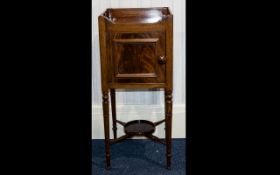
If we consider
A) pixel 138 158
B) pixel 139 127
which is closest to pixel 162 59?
pixel 139 127

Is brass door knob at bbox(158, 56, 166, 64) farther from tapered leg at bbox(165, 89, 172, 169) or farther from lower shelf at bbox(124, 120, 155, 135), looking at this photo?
lower shelf at bbox(124, 120, 155, 135)

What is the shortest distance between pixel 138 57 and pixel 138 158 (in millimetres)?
767

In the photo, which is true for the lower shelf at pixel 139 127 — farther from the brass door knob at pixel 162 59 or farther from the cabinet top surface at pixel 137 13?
the cabinet top surface at pixel 137 13

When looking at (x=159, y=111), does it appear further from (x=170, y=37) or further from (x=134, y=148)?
(x=170, y=37)

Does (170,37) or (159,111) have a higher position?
(170,37)

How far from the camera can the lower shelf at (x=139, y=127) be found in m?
2.25

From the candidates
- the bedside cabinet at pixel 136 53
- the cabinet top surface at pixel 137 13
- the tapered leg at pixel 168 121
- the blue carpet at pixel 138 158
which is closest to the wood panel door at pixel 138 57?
the bedside cabinet at pixel 136 53

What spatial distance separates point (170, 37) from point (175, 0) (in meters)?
0.61

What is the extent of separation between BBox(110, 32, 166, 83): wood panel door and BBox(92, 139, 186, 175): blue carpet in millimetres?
600

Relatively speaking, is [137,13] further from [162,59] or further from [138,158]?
[138,158]
